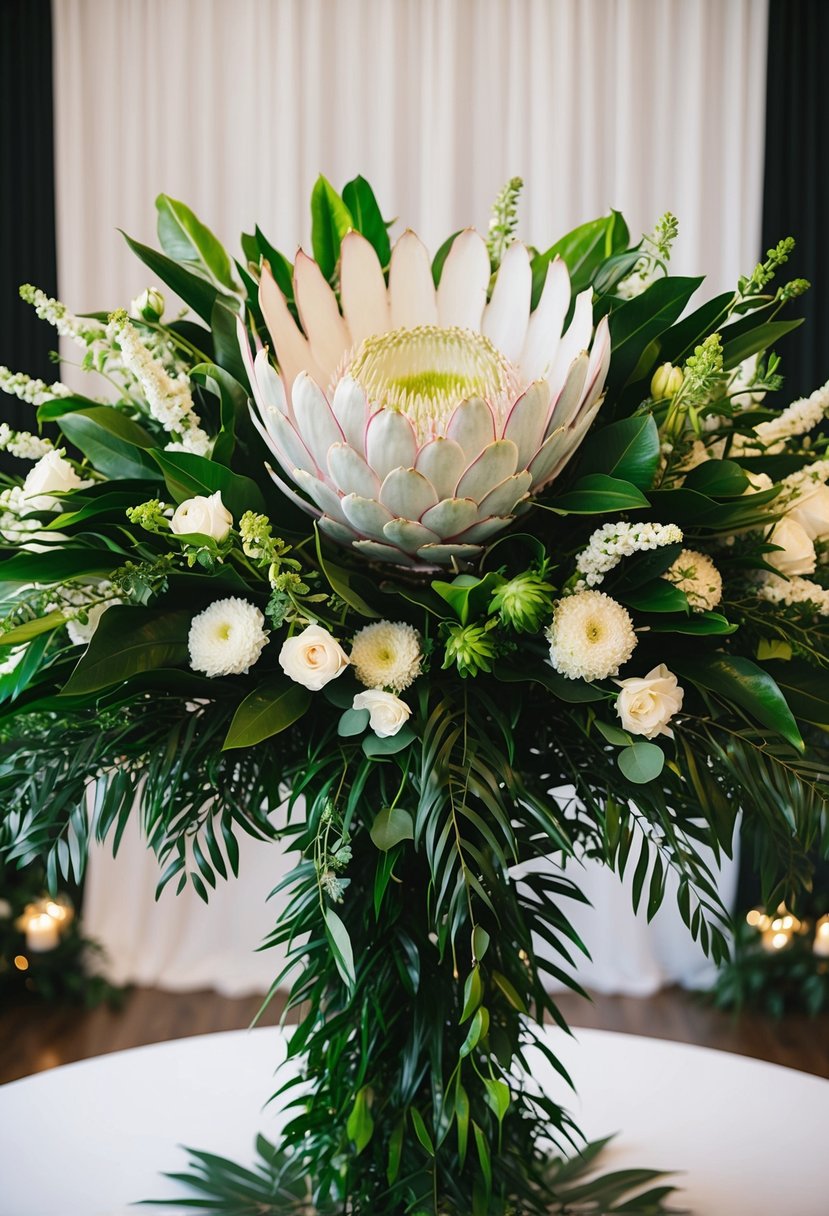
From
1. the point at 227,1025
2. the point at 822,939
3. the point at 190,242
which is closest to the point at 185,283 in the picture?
the point at 190,242

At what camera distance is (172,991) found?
3039 mm

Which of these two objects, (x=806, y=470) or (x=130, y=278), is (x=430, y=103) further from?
(x=806, y=470)

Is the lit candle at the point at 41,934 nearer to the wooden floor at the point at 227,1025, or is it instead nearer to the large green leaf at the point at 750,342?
the wooden floor at the point at 227,1025

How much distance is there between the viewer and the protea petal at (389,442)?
1.74 ft

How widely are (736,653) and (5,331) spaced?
8.84 ft

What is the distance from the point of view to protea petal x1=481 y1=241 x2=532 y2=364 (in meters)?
0.67

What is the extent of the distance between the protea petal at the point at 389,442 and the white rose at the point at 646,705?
0.52 ft

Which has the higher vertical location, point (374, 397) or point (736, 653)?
point (374, 397)

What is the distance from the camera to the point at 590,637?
0.57 m

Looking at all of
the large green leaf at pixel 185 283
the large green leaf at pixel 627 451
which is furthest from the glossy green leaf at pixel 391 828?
the large green leaf at pixel 185 283

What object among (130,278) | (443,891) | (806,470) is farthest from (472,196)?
(443,891)

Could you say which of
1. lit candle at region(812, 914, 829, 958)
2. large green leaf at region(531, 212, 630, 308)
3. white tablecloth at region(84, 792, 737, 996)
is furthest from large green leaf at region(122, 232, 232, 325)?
lit candle at region(812, 914, 829, 958)

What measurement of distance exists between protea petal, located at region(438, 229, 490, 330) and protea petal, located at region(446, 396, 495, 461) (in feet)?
0.57

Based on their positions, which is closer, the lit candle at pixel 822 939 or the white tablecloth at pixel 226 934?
the lit candle at pixel 822 939
